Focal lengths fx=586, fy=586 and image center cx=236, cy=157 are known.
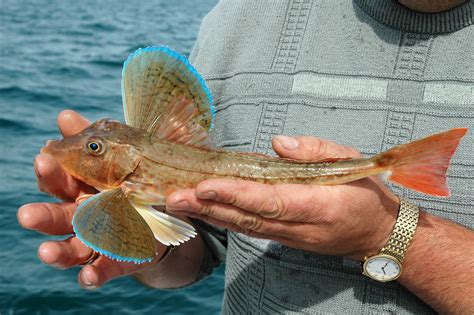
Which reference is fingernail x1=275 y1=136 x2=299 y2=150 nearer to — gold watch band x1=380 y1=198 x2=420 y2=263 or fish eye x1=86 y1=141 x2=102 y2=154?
gold watch band x1=380 y1=198 x2=420 y2=263

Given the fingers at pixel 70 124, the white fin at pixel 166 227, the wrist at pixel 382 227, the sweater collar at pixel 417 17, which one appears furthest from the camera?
the sweater collar at pixel 417 17

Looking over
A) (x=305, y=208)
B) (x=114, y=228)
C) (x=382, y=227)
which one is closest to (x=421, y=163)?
(x=382, y=227)

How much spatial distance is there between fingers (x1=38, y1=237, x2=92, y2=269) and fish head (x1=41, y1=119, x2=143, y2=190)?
256 mm

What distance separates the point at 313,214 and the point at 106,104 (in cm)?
971

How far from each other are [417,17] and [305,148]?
39.2 inches

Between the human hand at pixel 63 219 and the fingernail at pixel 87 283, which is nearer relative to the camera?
the human hand at pixel 63 219

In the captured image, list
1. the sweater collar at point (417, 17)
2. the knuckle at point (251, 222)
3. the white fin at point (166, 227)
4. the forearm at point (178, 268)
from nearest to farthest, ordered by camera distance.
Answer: the knuckle at point (251, 222), the white fin at point (166, 227), the sweater collar at point (417, 17), the forearm at point (178, 268)

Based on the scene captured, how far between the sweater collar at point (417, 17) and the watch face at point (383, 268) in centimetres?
109

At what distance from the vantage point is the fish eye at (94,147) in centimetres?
233

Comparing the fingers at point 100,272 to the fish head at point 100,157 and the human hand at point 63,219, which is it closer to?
the human hand at point 63,219

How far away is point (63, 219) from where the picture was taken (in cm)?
223

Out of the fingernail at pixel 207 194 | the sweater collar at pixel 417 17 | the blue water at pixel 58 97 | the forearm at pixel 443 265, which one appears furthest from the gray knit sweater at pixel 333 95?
the blue water at pixel 58 97

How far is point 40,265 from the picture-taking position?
632 cm

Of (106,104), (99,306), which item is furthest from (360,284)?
(106,104)
